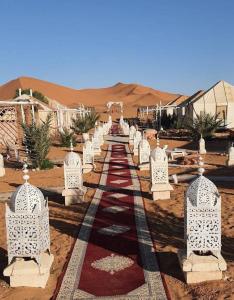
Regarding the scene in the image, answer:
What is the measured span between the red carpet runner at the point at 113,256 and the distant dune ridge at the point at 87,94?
3669 inches

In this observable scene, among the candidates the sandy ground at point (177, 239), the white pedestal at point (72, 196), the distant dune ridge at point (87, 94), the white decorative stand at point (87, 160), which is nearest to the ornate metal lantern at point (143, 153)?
the white decorative stand at point (87, 160)

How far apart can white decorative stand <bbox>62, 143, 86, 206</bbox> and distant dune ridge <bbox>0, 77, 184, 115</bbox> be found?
91486 millimetres

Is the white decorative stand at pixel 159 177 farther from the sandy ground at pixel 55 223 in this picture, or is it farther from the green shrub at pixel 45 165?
the green shrub at pixel 45 165

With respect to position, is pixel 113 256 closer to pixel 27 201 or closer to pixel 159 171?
pixel 27 201

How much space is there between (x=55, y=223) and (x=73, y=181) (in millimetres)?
2325

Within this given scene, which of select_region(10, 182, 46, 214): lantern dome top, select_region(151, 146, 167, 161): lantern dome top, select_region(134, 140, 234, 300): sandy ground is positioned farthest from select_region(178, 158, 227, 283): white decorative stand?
select_region(151, 146, 167, 161): lantern dome top

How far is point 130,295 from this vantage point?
5320 millimetres

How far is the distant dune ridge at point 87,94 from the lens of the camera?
356 feet

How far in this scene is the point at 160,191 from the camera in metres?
10.6

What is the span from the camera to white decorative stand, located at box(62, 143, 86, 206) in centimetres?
1064

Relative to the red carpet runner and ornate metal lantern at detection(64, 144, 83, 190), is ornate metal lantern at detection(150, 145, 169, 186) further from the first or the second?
ornate metal lantern at detection(64, 144, 83, 190)

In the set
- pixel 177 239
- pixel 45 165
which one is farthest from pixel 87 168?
pixel 177 239

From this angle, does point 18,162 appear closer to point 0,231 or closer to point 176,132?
point 0,231

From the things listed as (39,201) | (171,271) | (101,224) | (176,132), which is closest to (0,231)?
(101,224)
